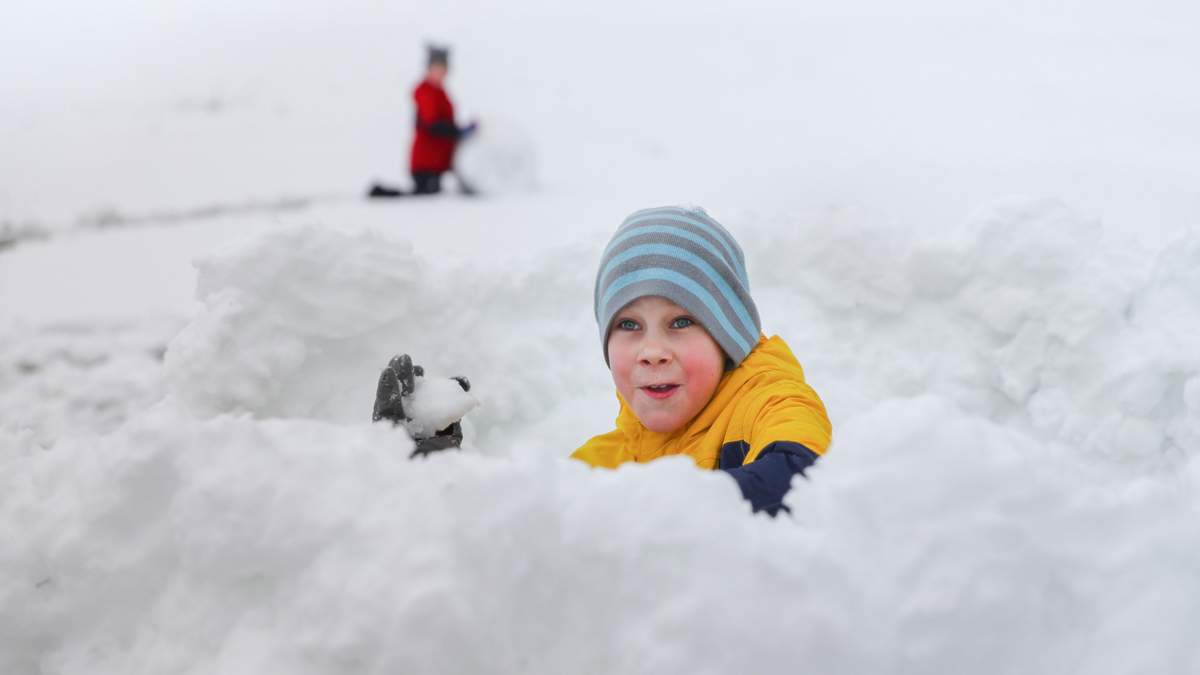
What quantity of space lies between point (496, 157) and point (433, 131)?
0.55 meters

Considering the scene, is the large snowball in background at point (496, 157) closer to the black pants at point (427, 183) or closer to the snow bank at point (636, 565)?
the black pants at point (427, 183)

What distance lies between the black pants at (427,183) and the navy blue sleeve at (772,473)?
5270mm

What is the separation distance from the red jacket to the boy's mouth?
489 centimetres

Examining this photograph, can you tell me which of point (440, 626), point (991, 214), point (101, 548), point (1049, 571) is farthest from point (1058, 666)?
point (991, 214)

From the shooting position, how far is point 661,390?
154cm

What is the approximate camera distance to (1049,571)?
28.4 inches

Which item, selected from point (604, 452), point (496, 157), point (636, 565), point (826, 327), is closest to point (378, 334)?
point (604, 452)

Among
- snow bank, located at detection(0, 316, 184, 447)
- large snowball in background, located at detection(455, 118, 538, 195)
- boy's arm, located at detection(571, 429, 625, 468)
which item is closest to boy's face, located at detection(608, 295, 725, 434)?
boy's arm, located at detection(571, 429, 625, 468)

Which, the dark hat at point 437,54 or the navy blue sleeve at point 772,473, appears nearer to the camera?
the navy blue sleeve at point 772,473

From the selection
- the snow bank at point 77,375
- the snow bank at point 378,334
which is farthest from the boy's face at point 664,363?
the snow bank at point 77,375

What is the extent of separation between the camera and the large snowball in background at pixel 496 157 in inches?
229

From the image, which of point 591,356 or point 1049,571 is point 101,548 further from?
point 591,356

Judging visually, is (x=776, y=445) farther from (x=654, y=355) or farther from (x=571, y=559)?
(x=571, y=559)

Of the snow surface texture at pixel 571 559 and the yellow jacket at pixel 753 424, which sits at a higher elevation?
the yellow jacket at pixel 753 424
